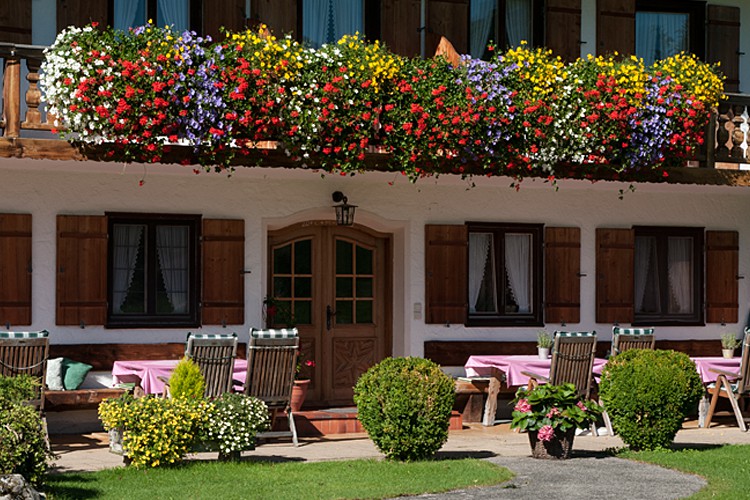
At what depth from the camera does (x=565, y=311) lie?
613 inches

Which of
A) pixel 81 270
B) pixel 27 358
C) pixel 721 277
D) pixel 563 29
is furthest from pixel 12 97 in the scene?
pixel 721 277

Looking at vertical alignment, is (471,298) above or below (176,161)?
below

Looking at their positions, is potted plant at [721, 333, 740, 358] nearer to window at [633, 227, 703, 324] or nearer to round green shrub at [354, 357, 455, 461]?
window at [633, 227, 703, 324]

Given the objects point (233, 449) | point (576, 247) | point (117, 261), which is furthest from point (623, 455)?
point (117, 261)

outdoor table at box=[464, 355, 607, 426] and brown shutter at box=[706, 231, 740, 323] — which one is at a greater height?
brown shutter at box=[706, 231, 740, 323]

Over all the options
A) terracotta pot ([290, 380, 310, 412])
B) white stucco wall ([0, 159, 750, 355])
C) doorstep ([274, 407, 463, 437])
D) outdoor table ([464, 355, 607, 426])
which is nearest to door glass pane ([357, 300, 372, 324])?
white stucco wall ([0, 159, 750, 355])

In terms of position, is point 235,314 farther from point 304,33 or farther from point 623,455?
point 623,455

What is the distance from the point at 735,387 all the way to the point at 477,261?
3.25m

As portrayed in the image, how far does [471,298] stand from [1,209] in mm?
5444

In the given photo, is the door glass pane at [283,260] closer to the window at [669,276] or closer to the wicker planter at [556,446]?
the window at [669,276]

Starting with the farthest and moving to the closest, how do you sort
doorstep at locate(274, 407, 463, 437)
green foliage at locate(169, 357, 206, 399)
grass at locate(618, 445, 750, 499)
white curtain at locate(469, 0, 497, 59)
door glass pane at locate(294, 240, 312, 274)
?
white curtain at locate(469, 0, 497, 59) → door glass pane at locate(294, 240, 312, 274) → doorstep at locate(274, 407, 463, 437) → green foliage at locate(169, 357, 206, 399) → grass at locate(618, 445, 750, 499)

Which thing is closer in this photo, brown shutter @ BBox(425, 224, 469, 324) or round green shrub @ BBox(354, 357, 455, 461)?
round green shrub @ BBox(354, 357, 455, 461)

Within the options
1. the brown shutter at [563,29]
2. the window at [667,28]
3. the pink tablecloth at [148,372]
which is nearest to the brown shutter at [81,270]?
the pink tablecloth at [148,372]

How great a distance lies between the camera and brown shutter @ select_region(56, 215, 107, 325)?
13.5 meters
